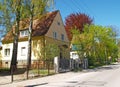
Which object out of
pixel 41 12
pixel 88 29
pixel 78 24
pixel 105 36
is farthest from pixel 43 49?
pixel 78 24

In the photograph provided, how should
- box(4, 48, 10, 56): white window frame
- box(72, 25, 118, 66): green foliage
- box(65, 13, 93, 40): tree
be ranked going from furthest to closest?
box(65, 13, 93, 40): tree < box(4, 48, 10, 56): white window frame < box(72, 25, 118, 66): green foliage

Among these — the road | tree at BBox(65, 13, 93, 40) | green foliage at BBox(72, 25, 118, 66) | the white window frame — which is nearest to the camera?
the road

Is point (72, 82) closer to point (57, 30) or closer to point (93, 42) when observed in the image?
point (57, 30)

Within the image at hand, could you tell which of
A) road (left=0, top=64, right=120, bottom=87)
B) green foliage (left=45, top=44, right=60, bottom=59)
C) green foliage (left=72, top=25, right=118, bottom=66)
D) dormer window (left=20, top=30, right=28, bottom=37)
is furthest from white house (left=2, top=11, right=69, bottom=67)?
road (left=0, top=64, right=120, bottom=87)

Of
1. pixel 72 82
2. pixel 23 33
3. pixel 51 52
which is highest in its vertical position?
pixel 23 33

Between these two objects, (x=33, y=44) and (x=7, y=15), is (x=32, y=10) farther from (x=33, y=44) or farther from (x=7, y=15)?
(x=33, y=44)

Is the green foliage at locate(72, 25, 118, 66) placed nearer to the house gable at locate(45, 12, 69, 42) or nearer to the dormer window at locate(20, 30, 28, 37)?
the house gable at locate(45, 12, 69, 42)

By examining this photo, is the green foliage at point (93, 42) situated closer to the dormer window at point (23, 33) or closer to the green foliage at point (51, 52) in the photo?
the dormer window at point (23, 33)

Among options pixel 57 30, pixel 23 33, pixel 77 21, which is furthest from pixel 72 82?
pixel 77 21

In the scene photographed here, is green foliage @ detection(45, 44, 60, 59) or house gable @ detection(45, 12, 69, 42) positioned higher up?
house gable @ detection(45, 12, 69, 42)

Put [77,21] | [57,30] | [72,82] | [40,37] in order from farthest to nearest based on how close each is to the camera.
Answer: [77,21], [57,30], [40,37], [72,82]

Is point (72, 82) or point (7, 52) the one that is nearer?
point (72, 82)

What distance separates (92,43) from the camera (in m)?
48.5

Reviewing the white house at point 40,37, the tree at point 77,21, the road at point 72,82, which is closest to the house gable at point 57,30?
the white house at point 40,37
